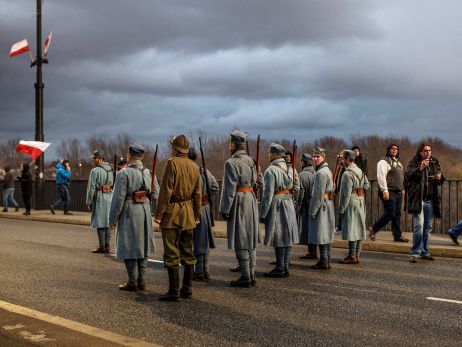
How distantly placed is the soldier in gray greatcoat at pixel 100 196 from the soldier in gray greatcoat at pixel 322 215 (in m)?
4.05

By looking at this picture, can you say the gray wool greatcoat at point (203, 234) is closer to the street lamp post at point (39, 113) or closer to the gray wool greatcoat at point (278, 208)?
the gray wool greatcoat at point (278, 208)

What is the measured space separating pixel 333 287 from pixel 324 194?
223 centimetres

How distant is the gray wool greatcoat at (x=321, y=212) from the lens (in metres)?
10.8

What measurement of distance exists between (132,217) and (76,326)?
8.37ft

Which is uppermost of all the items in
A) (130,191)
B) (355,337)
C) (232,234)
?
(130,191)

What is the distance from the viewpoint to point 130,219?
8625mm

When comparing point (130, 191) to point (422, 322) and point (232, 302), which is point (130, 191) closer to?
point (232, 302)

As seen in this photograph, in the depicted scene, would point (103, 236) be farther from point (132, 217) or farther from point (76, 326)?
point (76, 326)

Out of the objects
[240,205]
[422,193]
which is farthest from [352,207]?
[240,205]

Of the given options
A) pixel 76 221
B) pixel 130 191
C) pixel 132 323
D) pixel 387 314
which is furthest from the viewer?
pixel 76 221

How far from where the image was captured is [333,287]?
9094mm

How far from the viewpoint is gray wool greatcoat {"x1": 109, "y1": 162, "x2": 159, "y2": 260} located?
855cm

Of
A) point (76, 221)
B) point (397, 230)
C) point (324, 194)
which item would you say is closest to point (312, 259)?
point (324, 194)

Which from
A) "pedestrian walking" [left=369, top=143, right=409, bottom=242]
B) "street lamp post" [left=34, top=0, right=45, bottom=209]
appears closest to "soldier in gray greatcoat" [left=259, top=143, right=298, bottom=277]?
"pedestrian walking" [left=369, top=143, right=409, bottom=242]
